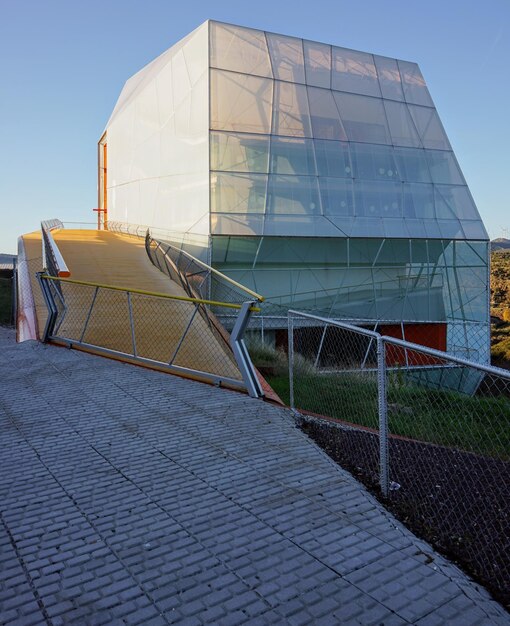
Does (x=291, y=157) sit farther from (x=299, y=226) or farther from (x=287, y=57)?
(x=287, y=57)

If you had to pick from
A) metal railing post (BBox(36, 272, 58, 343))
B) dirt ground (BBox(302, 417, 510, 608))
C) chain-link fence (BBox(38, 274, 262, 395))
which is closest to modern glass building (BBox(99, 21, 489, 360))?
chain-link fence (BBox(38, 274, 262, 395))

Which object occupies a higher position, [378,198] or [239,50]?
[239,50]

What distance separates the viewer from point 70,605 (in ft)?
Result: 10.5

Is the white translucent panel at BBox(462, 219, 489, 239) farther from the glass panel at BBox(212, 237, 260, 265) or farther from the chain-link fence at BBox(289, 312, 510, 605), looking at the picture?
the chain-link fence at BBox(289, 312, 510, 605)

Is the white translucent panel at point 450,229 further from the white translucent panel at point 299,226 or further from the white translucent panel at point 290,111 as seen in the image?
the white translucent panel at point 290,111

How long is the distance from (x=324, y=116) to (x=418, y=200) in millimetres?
3770

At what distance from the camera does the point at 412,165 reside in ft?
58.3

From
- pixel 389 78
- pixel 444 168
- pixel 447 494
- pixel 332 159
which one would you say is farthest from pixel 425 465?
pixel 389 78

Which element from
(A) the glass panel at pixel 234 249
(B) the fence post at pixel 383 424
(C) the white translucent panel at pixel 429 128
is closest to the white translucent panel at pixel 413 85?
(C) the white translucent panel at pixel 429 128

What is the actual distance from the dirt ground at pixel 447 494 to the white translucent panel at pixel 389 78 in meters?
15.2

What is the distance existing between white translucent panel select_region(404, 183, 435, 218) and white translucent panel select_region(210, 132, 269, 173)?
453cm

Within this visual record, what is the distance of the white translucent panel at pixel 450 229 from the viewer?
1756 cm

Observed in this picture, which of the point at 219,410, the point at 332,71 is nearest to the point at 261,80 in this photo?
the point at 332,71

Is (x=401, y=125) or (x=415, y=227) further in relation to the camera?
(x=401, y=125)
